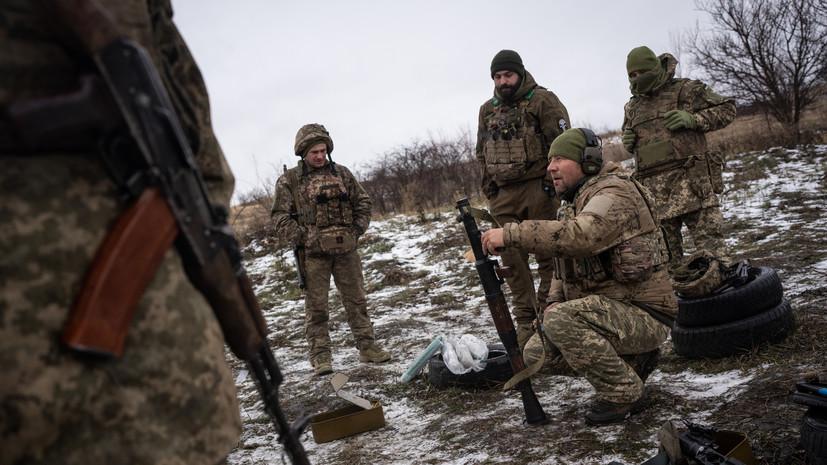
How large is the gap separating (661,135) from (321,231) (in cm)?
348

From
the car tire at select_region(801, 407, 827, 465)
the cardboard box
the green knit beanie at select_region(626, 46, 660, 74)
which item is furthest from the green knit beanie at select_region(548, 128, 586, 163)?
the green knit beanie at select_region(626, 46, 660, 74)

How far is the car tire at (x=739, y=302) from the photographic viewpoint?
3385mm

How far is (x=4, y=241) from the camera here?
0.93 metres

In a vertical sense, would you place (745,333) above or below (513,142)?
below

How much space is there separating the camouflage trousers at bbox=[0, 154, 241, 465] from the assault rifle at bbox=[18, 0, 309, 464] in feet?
0.11

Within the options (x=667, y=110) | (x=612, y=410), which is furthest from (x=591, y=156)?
(x=667, y=110)

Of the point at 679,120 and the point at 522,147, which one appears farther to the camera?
the point at 679,120

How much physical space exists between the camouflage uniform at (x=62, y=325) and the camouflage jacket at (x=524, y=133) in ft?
12.3

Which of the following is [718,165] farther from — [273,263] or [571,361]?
[273,263]

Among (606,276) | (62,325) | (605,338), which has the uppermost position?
(62,325)

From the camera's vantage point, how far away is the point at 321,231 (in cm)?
518

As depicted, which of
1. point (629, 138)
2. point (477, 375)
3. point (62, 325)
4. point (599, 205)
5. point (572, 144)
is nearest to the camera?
point (62, 325)

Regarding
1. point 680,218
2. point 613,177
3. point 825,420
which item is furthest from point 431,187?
point 825,420

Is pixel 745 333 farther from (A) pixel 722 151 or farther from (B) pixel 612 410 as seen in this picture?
(A) pixel 722 151
